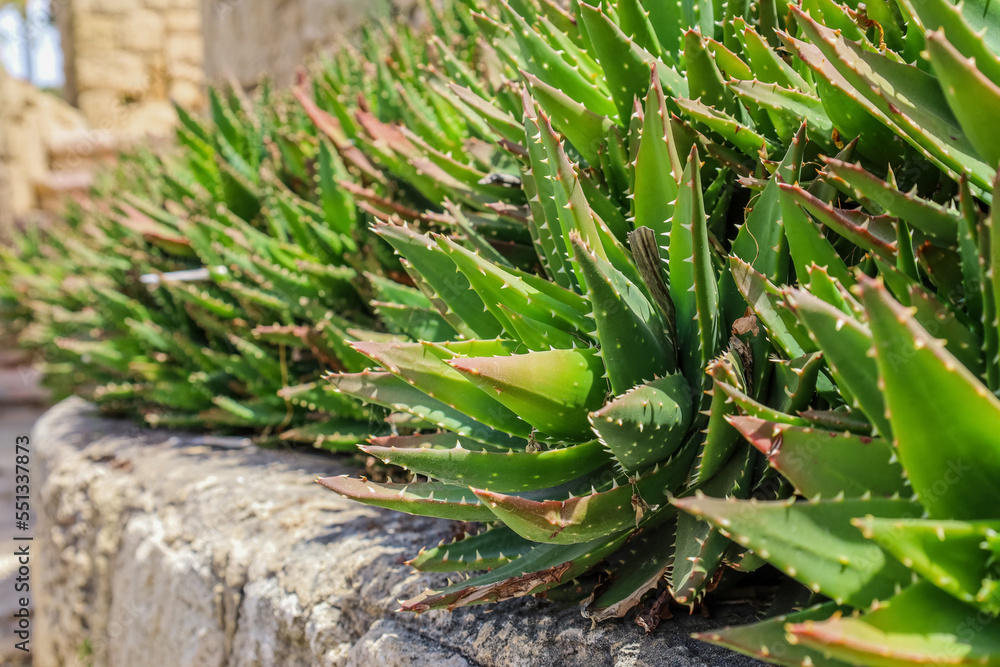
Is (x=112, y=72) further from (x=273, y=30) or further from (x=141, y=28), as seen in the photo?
(x=273, y=30)

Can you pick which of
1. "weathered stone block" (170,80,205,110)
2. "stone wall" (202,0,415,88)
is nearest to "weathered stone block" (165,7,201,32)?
"weathered stone block" (170,80,205,110)

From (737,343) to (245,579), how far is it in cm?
117

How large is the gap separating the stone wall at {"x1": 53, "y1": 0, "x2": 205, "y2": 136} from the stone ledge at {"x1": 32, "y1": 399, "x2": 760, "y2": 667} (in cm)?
1195

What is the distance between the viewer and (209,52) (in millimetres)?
8703

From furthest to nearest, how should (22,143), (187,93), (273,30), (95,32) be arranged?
(187,93) → (95,32) → (22,143) → (273,30)

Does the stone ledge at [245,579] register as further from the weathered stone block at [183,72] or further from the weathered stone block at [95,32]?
the weathered stone block at [95,32]

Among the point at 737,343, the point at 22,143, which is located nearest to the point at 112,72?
the point at 22,143

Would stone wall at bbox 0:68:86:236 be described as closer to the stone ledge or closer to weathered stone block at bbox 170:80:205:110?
weathered stone block at bbox 170:80:205:110

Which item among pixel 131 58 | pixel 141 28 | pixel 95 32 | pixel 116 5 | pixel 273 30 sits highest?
pixel 116 5

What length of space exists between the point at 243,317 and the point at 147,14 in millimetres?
13245

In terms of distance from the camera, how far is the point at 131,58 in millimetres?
13133

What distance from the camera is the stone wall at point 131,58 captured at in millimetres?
12844

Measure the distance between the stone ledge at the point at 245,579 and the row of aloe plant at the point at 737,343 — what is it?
3.7 inches

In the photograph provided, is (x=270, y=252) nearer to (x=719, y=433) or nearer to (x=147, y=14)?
(x=719, y=433)
